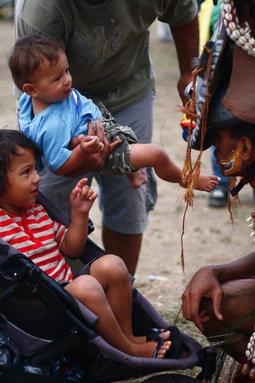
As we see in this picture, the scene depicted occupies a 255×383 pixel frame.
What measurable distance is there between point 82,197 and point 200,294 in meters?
0.57

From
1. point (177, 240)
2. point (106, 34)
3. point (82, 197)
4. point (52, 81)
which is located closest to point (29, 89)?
point (52, 81)

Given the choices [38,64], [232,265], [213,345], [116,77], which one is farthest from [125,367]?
[116,77]

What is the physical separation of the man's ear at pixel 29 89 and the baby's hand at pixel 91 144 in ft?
0.85

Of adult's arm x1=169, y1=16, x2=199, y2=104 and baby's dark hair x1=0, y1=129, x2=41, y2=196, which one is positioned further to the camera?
adult's arm x1=169, y1=16, x2=199, y2=104

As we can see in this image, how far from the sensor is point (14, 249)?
2967 mm

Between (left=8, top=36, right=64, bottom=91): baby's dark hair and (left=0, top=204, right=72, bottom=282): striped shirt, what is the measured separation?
500mm

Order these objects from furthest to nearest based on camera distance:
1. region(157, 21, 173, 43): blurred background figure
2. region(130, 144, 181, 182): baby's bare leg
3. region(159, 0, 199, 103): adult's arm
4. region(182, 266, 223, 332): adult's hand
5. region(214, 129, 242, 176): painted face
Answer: region(157, 21, 173, 43): blurred background figure
region(159, 0, 199, 103): adult's arm
region(130, 144, 181, 182): baby's bare leg
region(182, 266, 223, 332): adult's hand
region(214, 129, 242, 176): painted face

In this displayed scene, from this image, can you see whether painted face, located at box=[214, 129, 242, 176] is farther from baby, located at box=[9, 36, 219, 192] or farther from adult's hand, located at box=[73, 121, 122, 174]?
adult's hand, located at box=[73, 121, 122, 174]

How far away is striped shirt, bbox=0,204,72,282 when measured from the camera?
323 cm

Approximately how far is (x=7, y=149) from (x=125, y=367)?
2.82 ft

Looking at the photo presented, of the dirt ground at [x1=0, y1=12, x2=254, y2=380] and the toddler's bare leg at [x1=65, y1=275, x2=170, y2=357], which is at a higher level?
the toddler's bare leg at [x1=65, y1=275, x2=170, y2=357]

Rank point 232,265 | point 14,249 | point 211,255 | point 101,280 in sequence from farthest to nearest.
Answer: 1. point 211,255
2. point 232,265
3. point 101,280
4. point 14,249

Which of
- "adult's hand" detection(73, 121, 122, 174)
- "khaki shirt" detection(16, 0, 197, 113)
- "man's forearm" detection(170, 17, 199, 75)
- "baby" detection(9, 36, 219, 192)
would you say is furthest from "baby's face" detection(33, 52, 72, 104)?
"man's forearm" detection(170, 17, 199, 75)

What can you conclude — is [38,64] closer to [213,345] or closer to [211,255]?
[213,345]
